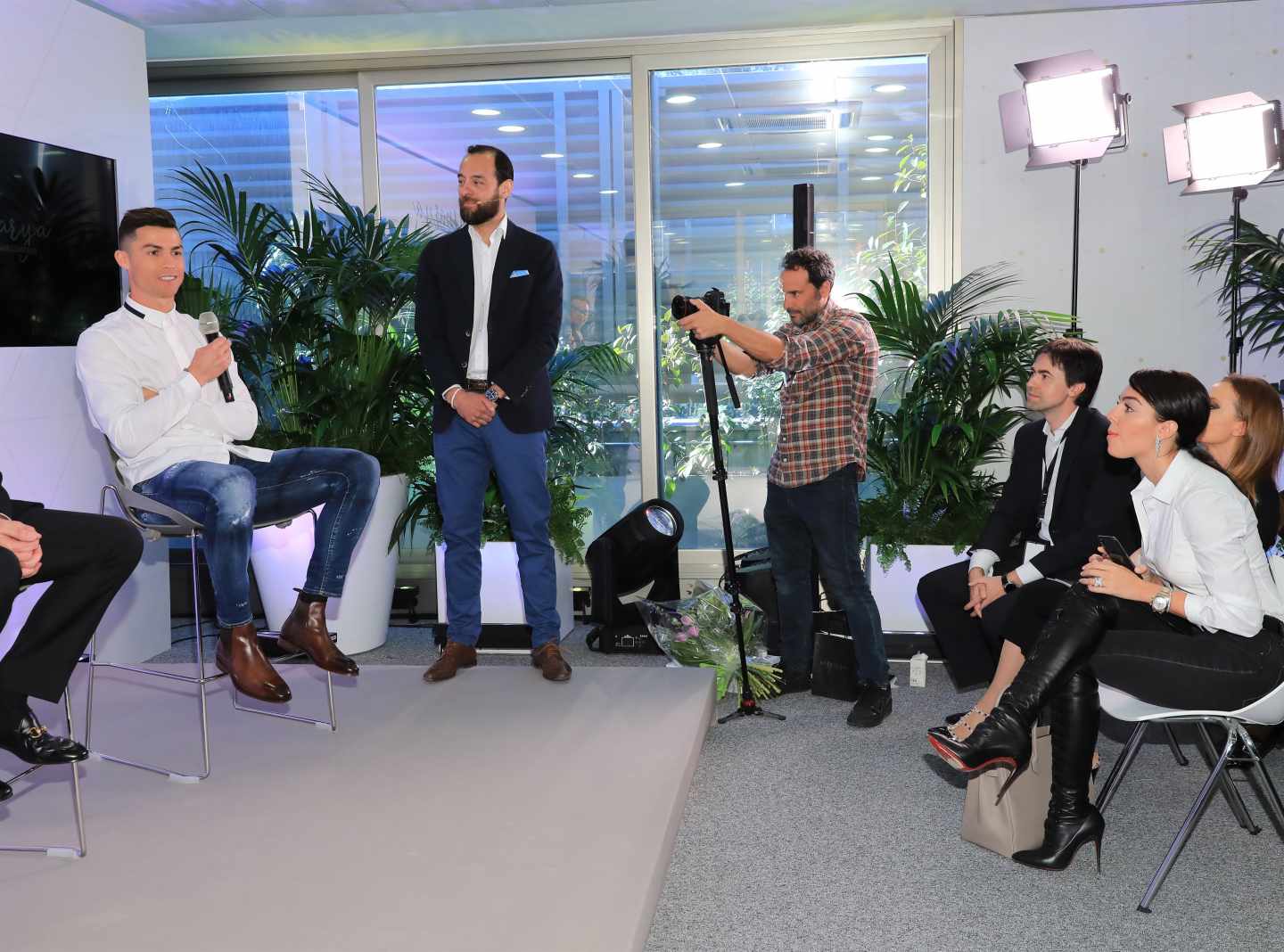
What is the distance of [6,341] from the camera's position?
411 centimetres

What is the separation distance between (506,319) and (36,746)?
1.99m

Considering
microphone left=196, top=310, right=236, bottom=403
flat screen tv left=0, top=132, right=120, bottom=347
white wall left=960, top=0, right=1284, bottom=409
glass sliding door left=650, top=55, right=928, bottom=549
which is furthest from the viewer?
glass sliding door left=650, top=55, right=928, bottom=549

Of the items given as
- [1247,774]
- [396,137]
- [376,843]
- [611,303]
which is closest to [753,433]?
[611,303]

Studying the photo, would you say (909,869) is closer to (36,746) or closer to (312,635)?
(312,635)

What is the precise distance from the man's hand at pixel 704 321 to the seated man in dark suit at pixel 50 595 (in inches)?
67.0

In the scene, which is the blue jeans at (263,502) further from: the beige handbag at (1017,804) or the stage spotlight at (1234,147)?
the stage spotlight at (1234,147)

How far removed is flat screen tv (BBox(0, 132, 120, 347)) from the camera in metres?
4.12

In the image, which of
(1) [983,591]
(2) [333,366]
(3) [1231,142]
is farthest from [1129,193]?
(2) [333,366]

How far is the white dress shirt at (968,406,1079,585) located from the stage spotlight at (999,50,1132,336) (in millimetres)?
1336

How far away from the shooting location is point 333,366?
4918 mm

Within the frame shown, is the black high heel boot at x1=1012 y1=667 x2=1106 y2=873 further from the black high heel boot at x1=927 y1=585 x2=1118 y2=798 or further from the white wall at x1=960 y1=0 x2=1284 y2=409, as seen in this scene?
the white wall at x1=960 y1=0 x2=1284 y2=409

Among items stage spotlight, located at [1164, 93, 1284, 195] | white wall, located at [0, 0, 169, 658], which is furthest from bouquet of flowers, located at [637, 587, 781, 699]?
stage spotlight, located at [1164, 93, 1284, 195]

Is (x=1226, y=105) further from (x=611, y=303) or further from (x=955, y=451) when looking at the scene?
(x=611, y=303)

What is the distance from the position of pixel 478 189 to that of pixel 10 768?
223cm
